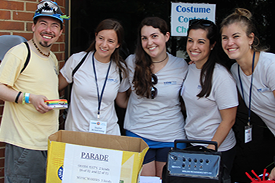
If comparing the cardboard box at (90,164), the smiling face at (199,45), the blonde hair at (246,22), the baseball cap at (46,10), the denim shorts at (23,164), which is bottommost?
the denim shorts at (23,164)

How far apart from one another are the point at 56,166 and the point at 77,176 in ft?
0.45

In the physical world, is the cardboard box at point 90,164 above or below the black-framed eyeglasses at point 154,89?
below

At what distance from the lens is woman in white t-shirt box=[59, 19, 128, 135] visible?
2.43 m

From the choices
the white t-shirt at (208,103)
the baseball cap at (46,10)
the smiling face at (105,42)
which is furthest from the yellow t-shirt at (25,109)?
the white t-shirt at (208,103)

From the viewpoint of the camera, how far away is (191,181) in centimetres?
136

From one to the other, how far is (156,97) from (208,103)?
503 millimetres

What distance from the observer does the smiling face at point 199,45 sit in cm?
229

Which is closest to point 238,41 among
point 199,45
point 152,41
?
point 199,45

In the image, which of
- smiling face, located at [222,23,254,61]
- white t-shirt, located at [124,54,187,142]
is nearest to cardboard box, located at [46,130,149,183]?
white t-shirt, located at [124,54,187,142]

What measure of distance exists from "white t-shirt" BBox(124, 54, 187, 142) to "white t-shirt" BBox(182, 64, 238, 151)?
107mm

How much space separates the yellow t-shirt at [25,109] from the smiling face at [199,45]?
1.34 metres

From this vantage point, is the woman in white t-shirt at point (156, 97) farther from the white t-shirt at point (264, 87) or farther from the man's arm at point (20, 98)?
the man's arm at point (20, 98)

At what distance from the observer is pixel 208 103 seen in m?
2.26

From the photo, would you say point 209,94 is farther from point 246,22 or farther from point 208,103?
point 246,22
